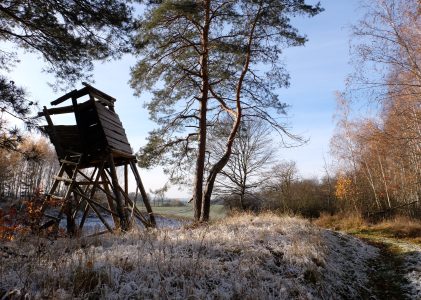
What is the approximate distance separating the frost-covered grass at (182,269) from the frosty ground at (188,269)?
10 millimetres

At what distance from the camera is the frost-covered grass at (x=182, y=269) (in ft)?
12.3

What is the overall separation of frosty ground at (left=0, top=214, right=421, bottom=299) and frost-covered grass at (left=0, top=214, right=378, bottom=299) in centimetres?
1

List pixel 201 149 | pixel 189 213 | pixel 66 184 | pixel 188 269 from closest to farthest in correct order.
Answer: pixel 188 269
pixel 66 184
pixel 201 149
pixel 189 213

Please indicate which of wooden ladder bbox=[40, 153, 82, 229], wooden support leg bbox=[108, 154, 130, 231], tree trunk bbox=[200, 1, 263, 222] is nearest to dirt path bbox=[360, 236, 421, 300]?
tree trunk bbox=[200, 1, 263, 222]

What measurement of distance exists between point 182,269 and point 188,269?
0.09 meters

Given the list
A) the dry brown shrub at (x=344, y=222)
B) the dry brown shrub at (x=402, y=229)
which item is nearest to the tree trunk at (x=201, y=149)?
the dry brown shrub at (x=402, y=229)

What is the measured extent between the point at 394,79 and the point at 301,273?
6553 mm

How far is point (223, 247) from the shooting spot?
19.6ft

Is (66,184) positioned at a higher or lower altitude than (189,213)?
higher

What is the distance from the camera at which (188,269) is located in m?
4.48

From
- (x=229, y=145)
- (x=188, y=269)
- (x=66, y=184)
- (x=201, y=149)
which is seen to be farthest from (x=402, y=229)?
(x=66, y=184)

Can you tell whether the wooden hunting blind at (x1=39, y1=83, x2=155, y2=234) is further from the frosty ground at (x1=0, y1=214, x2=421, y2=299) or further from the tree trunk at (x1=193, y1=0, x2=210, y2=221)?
the tree trunk at (x1=193, y1=0, x2=210, y2=221)

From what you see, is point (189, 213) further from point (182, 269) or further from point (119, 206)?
point (182, 269)

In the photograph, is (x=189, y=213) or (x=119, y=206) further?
(x=189, y=213)
